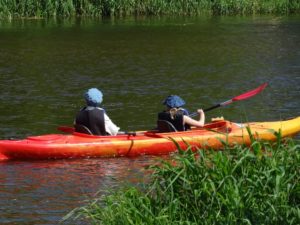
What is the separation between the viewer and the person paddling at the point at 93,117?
461 inches

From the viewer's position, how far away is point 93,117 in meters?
11.8

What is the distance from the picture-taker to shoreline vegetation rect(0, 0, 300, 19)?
1356 inches

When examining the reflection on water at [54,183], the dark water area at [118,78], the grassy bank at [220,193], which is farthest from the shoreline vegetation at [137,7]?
the grassy bank at [220,193]

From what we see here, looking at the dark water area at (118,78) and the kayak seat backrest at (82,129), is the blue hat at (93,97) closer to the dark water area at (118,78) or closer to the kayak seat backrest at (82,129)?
the kayak seat backrest at (82,129)

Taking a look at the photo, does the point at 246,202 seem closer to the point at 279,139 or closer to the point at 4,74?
the point at 279,139

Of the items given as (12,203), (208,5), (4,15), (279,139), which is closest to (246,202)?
(279,139)

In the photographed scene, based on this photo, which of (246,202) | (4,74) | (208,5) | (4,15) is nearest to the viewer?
(246,202)

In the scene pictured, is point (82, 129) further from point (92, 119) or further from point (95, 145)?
point (95, 145)

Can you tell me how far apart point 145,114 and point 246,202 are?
359 inches

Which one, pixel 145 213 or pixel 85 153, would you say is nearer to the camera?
pixel 145 213

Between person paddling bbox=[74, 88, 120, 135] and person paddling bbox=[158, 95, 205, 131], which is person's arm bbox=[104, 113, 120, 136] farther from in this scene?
person paddling bbox=[158, 95, 205, 131]

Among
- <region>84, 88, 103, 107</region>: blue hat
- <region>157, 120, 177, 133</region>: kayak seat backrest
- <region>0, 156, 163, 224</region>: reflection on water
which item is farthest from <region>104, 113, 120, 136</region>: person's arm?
<region>157, 120, 177, 133</region>: kayak seat backrest

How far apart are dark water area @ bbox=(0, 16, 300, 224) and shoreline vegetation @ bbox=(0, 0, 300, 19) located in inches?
26.7

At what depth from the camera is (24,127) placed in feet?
48.0
